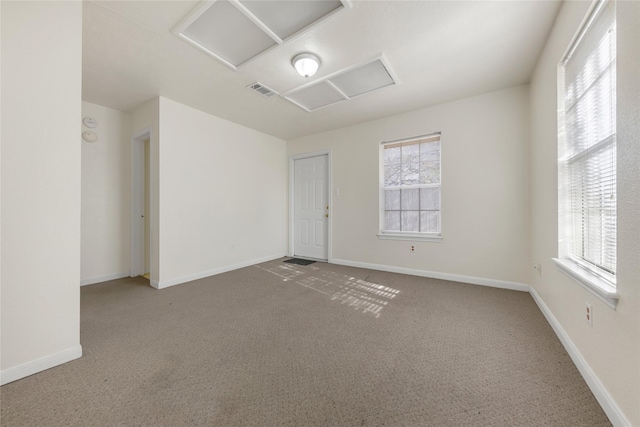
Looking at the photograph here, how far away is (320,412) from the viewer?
1.25 m

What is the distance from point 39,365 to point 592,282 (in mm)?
3423

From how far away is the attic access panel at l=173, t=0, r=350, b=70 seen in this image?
1.77 meters

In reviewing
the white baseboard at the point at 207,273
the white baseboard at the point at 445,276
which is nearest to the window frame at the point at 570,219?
the white baseboard at the point at 445,276

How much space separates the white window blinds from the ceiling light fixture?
1.96 m

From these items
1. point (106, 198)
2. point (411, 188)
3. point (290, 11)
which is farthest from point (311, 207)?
point (290, 11)

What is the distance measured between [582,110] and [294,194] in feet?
14.2

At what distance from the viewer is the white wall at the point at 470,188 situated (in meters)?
3.06

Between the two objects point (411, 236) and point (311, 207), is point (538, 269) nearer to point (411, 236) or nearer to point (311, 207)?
point (411, 236)

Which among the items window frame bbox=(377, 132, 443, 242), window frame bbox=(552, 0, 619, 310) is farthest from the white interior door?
window frame bbox=(552, 0, 619, 310)

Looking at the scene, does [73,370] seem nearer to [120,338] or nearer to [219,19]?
[120,338]

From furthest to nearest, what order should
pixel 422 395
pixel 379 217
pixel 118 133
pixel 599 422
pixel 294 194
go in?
pixel 294 194
pixel 379 217
pixel 118 133
pixel 422 395
pixel 599 422

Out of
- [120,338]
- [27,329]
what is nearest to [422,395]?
[120,338]

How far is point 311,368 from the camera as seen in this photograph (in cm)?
159

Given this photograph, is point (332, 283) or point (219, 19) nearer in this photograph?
point (219, 19)
